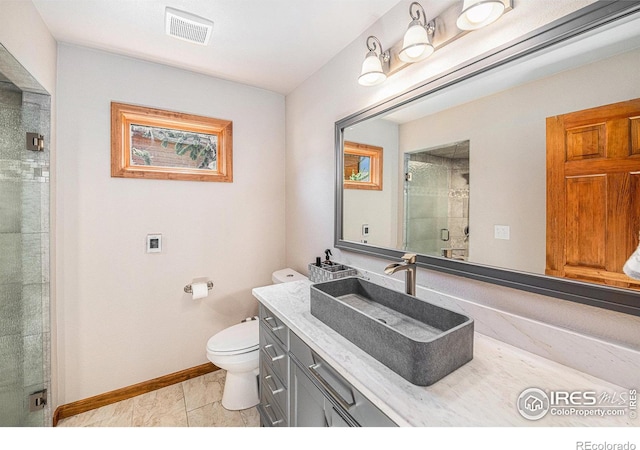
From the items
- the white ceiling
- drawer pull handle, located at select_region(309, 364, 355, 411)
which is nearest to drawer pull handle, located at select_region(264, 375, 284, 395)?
drawer pull handle, located at select_region(309, 364, 355, 411)

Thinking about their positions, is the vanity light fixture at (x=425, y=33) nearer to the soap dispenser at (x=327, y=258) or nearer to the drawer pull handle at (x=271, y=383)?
the soap dispenser at (x=327, y=258)

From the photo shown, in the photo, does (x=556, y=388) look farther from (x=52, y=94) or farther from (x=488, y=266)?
(x=52, y=94)

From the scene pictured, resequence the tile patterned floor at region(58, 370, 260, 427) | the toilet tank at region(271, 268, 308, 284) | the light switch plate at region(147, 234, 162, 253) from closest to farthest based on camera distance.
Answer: the tile patterned floor at region(58, 370, 260, 427) < the light switch plate at region(147, 234, 162, 253) < the toilet tank at region(271, 268, 308, 284)

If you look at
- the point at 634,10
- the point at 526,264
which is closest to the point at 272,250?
→ the point at 526,264

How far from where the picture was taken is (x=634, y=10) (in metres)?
0.72

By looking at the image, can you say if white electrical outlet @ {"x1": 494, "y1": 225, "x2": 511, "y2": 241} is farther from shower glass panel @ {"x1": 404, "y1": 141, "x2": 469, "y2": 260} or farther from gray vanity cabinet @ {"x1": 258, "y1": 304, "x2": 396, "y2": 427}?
gray vanity cabinet @ {"x1": 258, "y1": 304, "x2": 396, "y2": 427}

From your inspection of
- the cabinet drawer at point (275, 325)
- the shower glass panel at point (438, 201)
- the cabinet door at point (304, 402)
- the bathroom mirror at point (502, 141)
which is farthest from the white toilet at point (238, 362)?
the shower glass panel at point (438, 201)

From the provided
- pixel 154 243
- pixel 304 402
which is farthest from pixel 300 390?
pixel 154 243

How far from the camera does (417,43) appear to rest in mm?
1170

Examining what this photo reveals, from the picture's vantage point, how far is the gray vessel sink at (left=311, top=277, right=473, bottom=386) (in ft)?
2.56

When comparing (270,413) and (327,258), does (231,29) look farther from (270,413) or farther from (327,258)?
(270,413)

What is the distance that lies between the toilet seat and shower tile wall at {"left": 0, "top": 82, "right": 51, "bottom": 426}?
36.9 inches

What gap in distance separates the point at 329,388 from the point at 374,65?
1.49m

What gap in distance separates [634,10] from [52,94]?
2623 mm
